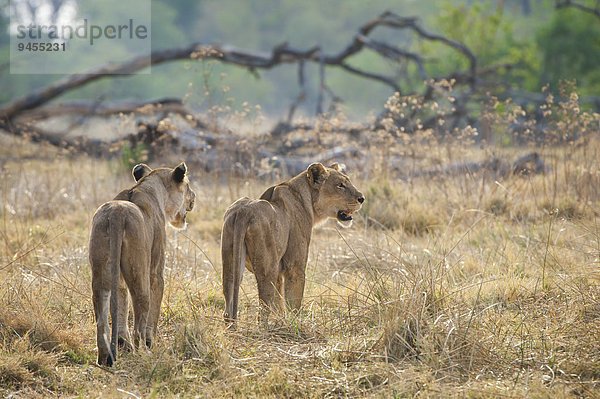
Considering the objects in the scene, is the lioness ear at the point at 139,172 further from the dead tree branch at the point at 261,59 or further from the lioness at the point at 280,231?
the dead tree branch at the point at 261,59

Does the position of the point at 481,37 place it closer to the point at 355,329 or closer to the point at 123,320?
the point at 355,329

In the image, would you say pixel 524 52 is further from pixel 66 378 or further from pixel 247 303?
pixel 66 378

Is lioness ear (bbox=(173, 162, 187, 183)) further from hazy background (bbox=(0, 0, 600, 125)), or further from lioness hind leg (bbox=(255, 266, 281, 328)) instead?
hazy background (bbox=(0, 0, 600, 125))

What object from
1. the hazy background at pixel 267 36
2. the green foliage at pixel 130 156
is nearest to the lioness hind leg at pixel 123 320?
the green foliage at pixel 130 156

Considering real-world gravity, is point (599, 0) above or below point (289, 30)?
below

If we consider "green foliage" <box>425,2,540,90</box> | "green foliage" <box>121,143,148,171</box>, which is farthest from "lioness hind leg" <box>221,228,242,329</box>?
"green foliage" <box>425,2,540,90</box>

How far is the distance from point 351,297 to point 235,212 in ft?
3.72

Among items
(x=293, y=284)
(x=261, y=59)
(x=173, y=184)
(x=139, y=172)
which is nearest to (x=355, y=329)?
(x=293, y=284)

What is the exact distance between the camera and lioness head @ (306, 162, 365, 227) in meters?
5.41

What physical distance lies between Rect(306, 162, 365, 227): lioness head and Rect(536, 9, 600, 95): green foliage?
17.9 metres

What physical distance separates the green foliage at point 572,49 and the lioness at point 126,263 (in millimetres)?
19629

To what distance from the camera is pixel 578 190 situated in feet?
25.3

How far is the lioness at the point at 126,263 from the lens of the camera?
3.90 metres

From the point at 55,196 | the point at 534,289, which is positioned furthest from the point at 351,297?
the point at 55,196
